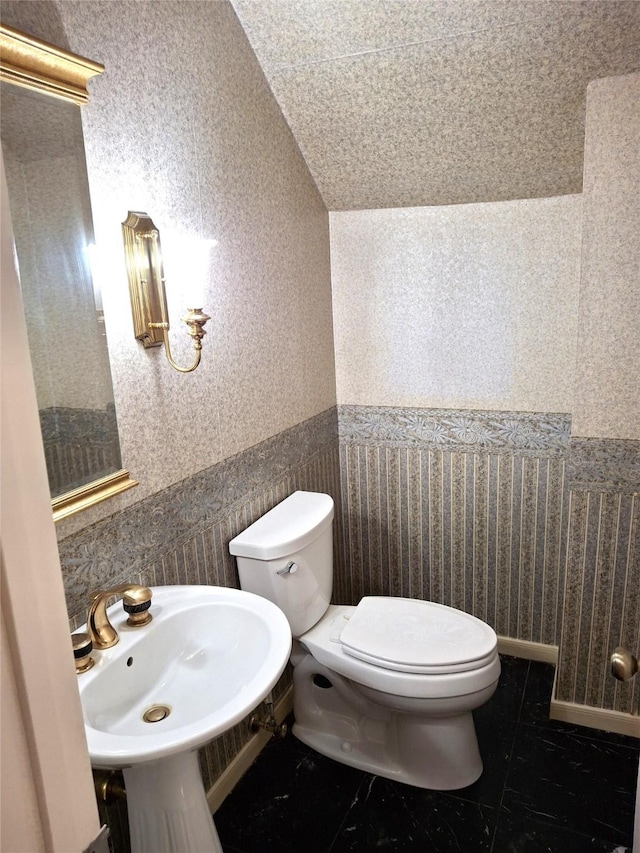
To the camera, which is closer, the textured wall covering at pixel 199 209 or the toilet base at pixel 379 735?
the textured wall covering at pixel 199 209

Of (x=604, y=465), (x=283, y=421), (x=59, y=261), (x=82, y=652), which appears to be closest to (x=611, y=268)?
(x=604, y=465)

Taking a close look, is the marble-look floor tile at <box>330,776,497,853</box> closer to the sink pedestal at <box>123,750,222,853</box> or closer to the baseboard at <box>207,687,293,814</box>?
the baseboard at <box>207,687,293,814</box>

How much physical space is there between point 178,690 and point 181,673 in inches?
1.8

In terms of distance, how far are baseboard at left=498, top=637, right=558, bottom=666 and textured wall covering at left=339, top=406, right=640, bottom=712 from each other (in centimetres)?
2

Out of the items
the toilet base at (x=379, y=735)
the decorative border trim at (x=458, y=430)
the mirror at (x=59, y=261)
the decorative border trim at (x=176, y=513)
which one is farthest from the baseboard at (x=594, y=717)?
the mirror at (x=59, y=261)

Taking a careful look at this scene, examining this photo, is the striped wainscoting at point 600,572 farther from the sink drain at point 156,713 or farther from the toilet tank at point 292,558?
the sink drain at point 156,713

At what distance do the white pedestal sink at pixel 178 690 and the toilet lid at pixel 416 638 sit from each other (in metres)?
0.54

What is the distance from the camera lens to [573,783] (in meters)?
1.97

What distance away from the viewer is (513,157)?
212 centimetres

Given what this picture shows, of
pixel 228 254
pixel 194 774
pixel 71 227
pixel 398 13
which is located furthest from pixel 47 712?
pixel 398 13

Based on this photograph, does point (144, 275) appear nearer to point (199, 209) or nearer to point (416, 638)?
point (199, 209)

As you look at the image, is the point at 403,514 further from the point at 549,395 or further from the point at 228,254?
the point at 228,254

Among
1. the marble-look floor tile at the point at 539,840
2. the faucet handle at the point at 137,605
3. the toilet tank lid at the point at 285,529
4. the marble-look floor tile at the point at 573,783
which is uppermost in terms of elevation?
the faucet handle at the point at 137,605

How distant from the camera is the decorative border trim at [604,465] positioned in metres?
1.98
